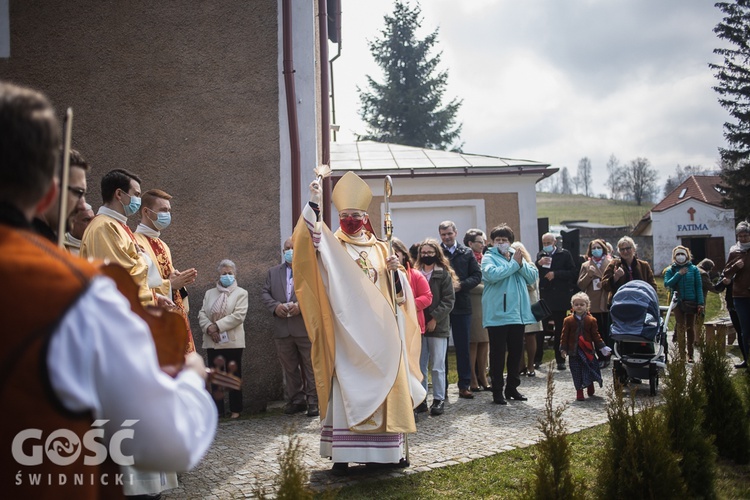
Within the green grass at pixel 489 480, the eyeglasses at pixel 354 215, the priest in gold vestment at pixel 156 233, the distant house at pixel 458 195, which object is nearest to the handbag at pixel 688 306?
the distant house at pixel 458 195

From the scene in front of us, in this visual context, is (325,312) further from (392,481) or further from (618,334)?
(618,334)

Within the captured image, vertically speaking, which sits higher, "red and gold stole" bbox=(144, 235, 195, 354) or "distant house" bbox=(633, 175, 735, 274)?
"distant house" bbox=(633, 175, 735, 274)

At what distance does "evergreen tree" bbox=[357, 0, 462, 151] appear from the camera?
36.0 meters

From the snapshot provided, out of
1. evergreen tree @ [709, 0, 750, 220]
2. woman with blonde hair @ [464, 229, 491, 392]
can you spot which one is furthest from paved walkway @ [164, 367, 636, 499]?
evergreen tree @ [709, 0, 750, 220]

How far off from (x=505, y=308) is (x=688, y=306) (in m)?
4.11

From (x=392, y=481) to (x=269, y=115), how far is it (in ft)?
17.6

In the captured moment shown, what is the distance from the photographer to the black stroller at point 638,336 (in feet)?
28.9

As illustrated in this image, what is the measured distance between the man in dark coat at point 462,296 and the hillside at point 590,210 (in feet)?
198

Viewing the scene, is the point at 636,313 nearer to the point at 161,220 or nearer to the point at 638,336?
the point at 638,336

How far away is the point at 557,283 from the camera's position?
1130cm

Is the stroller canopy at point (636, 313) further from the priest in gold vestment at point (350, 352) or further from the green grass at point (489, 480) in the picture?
the priest in gold vestment at point (350, 352)

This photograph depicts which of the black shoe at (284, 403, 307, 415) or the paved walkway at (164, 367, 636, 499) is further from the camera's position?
the black shoe at (284, 403, 307, 415)

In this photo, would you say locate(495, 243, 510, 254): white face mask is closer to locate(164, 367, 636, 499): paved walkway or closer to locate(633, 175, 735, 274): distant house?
locate(164, 367, 636, 499): paved walkway

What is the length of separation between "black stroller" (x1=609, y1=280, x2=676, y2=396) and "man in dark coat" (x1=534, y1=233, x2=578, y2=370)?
6.45 ft
